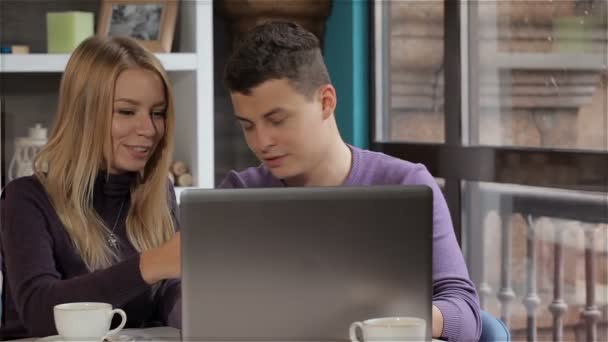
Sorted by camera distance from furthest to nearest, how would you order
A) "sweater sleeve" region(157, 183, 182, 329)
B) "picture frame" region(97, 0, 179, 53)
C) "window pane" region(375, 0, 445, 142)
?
"window pane" region(375, 0, 445, 142), "picture frame" region(97, 0, 179, 53), "sweater sleeve" region(157, 183, 182, 329)

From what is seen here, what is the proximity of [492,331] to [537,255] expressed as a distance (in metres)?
1.85

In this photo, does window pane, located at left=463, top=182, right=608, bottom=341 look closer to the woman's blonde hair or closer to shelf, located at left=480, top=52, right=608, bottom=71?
shelf, located at left=480, top=52, right=608, bottom=71

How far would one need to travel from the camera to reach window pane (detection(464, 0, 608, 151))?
10.3 ft

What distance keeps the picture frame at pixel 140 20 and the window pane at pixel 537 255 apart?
116 cm

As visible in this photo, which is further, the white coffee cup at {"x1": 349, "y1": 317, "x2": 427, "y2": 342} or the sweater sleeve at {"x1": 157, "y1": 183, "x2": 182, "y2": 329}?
the sweater sleeve at {"x1": 157, "y1": 183, "x2": 182, "y2": 329}

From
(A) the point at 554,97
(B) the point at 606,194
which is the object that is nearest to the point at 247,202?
(B) the point at 606,194

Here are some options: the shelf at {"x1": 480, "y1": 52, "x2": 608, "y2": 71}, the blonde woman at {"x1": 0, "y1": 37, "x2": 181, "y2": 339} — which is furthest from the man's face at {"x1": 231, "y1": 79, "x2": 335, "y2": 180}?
the shelf at {"x1": 480, "y1": 52, "x2": 608, "y2": 71}

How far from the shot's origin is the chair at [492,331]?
5.88ft

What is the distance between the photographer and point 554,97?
3.35m

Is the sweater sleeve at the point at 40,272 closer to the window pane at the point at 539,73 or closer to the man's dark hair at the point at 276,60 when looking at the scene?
the man's dark hair at the point at 276,60

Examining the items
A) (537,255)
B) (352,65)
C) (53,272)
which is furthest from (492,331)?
(352,65)

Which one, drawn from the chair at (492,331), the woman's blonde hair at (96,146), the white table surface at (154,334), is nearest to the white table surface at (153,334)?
the white table surface at (154,334)

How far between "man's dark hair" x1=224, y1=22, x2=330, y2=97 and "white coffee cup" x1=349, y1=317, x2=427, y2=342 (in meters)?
0.56

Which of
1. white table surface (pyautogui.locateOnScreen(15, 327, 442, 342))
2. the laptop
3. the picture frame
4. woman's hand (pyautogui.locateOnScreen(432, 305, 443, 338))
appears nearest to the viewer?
the laptop
